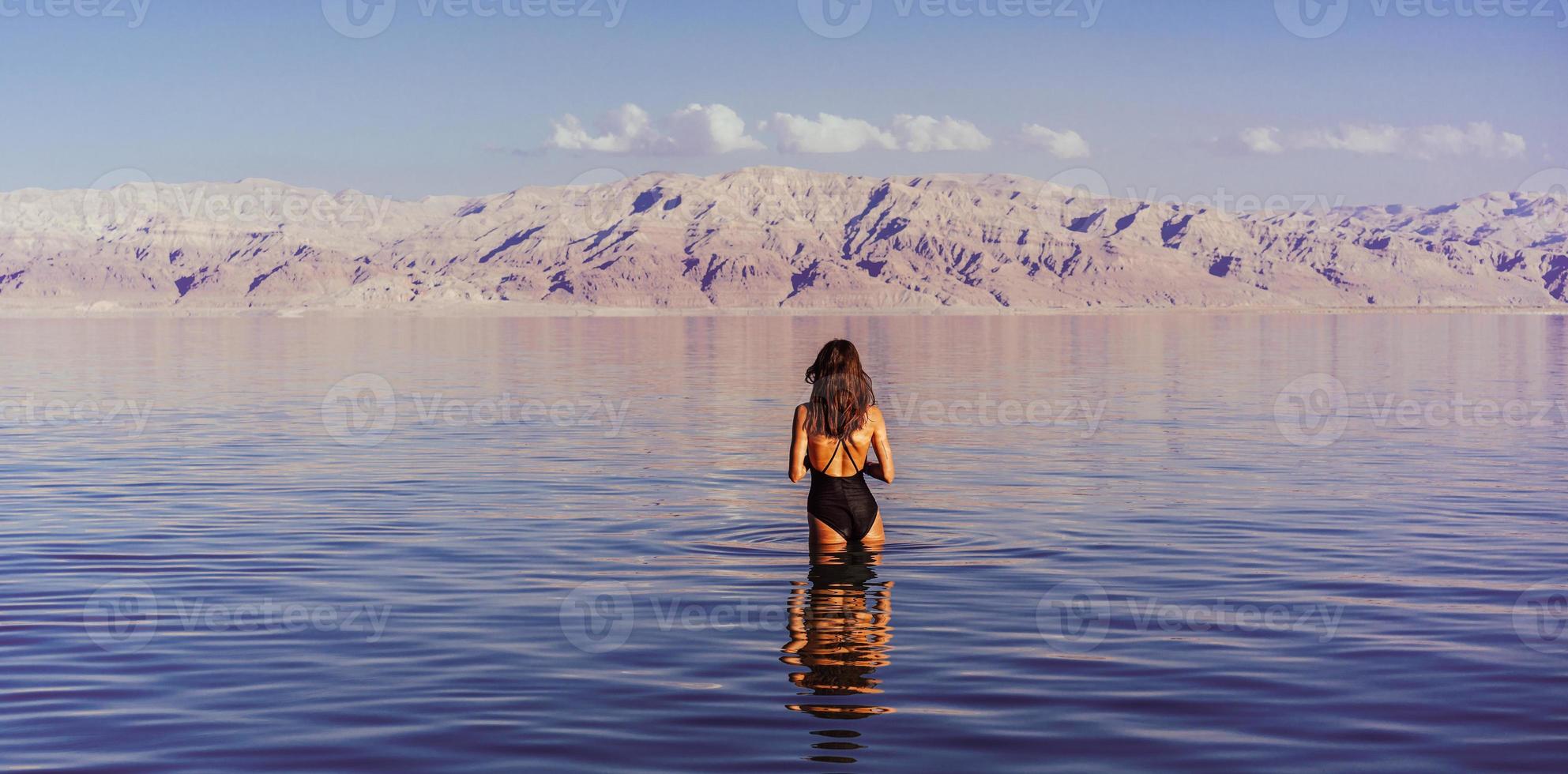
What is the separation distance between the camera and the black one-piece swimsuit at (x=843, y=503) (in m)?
12.9

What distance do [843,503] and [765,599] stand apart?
1423 millimetres

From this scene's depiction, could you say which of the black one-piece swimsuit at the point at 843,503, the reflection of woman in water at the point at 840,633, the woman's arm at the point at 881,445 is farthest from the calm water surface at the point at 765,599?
the woman's arm at the point at 881,445

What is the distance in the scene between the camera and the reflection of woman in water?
8969 mm

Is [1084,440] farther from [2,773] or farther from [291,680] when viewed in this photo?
[2,773]

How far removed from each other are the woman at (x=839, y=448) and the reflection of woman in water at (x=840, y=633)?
1.07 ft

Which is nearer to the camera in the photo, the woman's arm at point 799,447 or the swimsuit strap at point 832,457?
the woman's arm at point 799,447

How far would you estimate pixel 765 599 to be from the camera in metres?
11.9

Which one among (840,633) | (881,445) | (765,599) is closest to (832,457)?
(881,445)

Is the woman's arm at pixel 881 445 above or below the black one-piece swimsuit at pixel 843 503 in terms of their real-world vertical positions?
above

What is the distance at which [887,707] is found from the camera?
339 inches

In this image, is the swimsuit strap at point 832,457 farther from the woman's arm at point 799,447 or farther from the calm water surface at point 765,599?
the calm water surface at point 765,599

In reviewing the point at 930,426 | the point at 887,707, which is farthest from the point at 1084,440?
the point at 887,707

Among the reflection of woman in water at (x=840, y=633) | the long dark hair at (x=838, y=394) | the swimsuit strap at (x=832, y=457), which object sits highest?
the long dark hair at (x=838, y=394)

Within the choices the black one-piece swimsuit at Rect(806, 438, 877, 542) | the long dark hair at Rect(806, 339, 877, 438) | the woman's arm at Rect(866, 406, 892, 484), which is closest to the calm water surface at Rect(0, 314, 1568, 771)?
the black one-piece swimsuit at Rect(806, 438, 877, 542)
